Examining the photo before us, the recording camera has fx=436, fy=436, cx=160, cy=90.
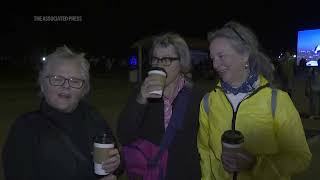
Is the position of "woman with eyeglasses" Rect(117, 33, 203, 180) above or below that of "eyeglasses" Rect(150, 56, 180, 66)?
below

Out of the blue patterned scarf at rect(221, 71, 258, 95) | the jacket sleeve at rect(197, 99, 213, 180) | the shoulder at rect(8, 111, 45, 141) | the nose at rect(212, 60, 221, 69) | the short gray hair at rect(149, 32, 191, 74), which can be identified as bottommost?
the jacket sleeve at rect(197, 99, 213, 180)

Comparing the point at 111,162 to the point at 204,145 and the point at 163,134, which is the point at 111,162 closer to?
the point at 163,134

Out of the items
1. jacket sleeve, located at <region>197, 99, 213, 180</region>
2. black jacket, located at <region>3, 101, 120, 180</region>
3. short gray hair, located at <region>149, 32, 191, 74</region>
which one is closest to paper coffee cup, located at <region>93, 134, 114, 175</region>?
black jacket, located at <region>3, 101, 120, 180</region>

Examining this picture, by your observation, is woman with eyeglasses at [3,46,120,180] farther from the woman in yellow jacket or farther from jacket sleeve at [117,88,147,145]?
the woman in yellow jacket

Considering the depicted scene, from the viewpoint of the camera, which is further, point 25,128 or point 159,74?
point 159,74

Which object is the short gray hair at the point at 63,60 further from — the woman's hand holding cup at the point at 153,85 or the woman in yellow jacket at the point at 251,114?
the woman in yellow jacket at the point at 251,114

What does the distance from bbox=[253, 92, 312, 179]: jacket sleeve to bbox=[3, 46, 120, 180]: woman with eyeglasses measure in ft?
2.61

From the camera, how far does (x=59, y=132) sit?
230 cm

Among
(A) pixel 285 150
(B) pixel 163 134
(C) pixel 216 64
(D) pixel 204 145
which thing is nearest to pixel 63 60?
(B) pixel 163 134

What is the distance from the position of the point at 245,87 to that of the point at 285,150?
1.30 ft

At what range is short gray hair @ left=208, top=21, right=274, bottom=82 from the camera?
243 cm

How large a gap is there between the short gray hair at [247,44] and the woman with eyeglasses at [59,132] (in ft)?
2.69

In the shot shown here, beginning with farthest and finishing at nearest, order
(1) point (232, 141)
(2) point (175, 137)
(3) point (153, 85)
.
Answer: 1. (2) point (175, 137)
2. (3) point (153, 85)
3. (1) point (232, 141)

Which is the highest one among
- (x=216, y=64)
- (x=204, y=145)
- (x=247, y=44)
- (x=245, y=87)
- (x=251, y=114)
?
(x=247, y=44)
